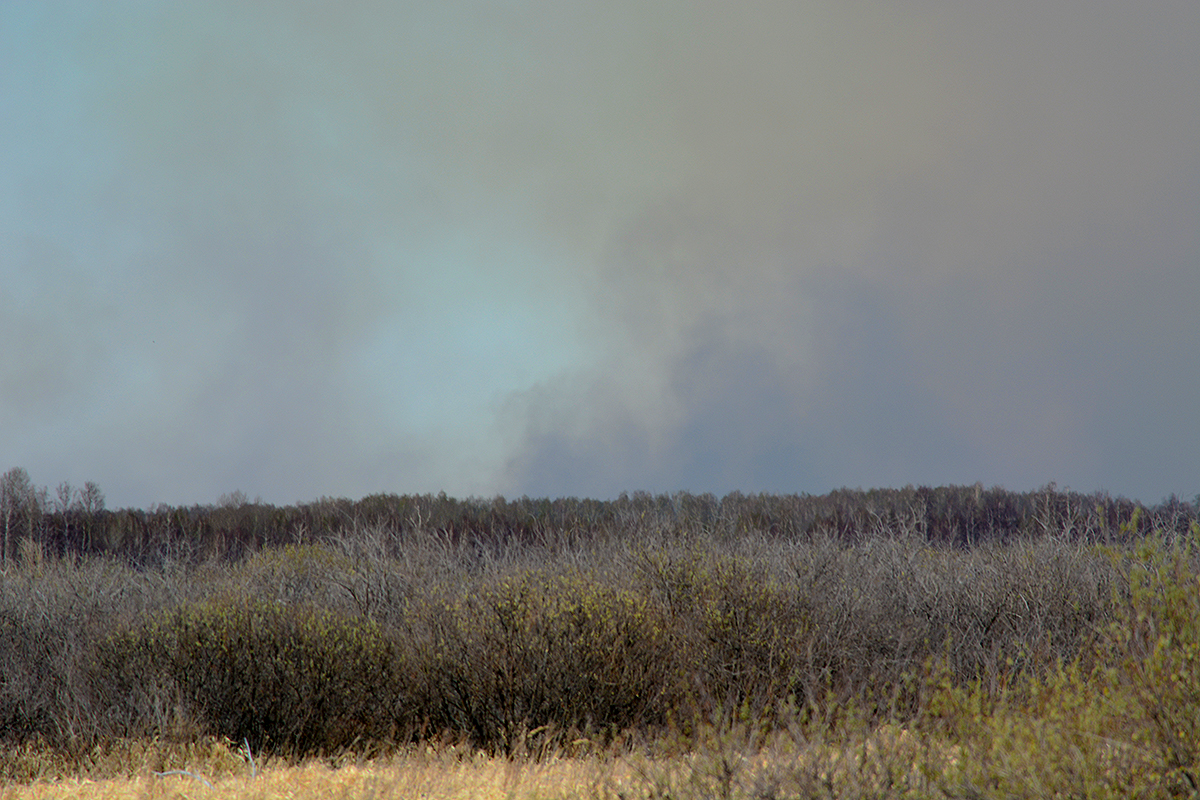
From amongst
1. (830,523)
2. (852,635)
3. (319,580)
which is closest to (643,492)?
(830,523)

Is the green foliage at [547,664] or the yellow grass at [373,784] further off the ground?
the green foliage at [547,664]

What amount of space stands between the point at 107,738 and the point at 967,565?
15.1 metres

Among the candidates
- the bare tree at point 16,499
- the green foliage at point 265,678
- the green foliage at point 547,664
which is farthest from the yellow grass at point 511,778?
the bare tree at point 16,499

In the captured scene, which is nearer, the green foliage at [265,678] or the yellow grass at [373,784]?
the yellow grass at [373,784]

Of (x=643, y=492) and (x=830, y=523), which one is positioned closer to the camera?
(x=830, y=523)

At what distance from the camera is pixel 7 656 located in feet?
55.8

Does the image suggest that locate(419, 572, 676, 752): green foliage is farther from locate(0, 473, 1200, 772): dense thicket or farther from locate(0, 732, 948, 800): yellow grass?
locate(0, 732, 948, 800): yellow grass

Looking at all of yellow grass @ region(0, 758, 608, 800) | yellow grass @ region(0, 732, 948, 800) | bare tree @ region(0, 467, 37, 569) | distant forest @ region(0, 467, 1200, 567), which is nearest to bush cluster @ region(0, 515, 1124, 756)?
yellow grass @ region(0, 732, 948, 800)

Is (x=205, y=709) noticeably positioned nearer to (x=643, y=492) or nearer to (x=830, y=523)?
(x=830, y=523)

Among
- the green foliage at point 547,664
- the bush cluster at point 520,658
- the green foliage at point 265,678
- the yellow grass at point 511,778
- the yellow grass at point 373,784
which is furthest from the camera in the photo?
the green foliage at point 265,678

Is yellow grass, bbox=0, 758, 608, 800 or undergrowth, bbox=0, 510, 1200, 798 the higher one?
undergrowth, bbox=0, 510, 1200, 798

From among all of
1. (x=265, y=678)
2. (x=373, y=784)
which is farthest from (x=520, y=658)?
(x=265, y=678)

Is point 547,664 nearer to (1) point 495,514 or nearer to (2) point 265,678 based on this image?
(2) point 265,678

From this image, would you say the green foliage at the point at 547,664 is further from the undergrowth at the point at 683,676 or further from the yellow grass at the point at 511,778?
the yellow grass at the point at 511,778
